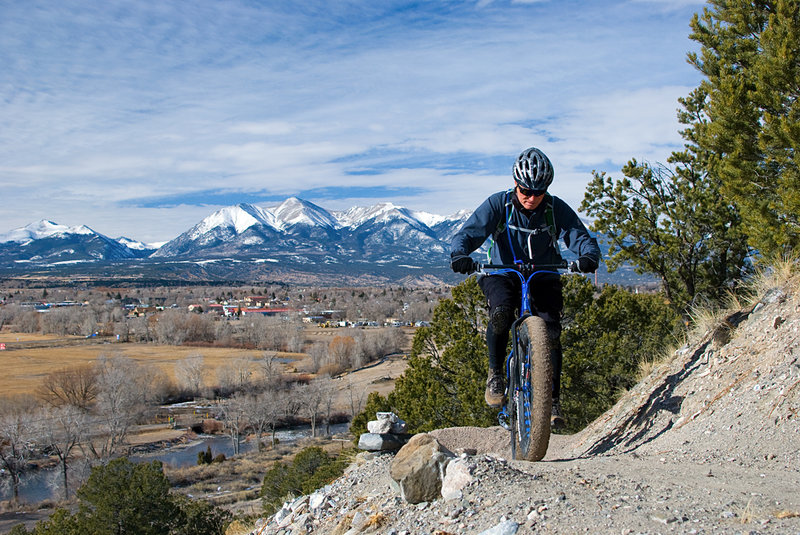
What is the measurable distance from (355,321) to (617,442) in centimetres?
16485

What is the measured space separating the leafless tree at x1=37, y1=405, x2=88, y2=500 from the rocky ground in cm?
4868

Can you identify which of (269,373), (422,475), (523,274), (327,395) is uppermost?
(523,274)

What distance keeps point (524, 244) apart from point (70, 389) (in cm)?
7509

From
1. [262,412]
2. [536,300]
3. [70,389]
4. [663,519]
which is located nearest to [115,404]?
[70,389]

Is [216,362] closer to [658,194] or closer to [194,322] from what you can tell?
[194,322]

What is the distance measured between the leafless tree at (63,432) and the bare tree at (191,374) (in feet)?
61.2

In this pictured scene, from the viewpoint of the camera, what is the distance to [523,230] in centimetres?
598

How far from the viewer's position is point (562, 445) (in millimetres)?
9766

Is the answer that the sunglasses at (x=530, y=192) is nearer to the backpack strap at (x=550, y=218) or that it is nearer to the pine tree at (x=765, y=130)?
the backpack strap at (x=550, y=218)

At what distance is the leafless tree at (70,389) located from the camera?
224 ft

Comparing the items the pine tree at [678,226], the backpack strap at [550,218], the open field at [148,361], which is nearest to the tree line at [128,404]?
the open field at [148,361]

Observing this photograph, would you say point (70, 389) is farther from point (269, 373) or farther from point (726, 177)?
point (726, 177)

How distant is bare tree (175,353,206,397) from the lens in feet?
257

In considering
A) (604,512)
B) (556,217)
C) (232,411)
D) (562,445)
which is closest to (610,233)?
(562,445)
